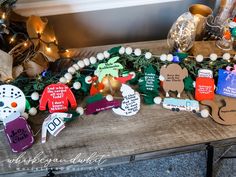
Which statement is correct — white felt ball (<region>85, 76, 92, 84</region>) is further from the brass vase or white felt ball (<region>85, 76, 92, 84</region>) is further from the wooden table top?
the brass vase

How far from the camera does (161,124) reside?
0.85 meters

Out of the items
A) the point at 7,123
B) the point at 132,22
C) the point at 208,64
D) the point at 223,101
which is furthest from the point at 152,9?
the point at 7,123

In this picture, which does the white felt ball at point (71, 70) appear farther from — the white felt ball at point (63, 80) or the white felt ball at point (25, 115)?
the white felt ball at point (25, 115)

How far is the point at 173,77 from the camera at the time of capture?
0.90 m

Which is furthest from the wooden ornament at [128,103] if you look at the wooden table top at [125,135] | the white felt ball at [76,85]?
the white felt ball at [76,85]

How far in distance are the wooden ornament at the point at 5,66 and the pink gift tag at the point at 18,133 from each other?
0.12m

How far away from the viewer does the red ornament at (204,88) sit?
896 mm

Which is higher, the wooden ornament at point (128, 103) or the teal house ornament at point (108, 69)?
the teal house ornament at point (108, 69)

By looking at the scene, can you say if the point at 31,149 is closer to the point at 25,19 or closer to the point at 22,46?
the point at 22,46

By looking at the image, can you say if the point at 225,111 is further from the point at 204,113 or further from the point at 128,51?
the point at 128,51

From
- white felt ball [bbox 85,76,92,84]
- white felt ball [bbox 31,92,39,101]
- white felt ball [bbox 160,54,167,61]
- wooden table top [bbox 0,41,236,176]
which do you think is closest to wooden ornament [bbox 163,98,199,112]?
wooden table top [bbox 0,41,236,176]

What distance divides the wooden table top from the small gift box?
0.12 meters

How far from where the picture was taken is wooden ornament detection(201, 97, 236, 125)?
2.80 ft

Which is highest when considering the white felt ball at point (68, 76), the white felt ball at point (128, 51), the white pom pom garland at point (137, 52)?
the white felt ball at point (128, 51)
